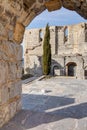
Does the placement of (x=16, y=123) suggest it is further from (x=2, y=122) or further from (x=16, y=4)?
(x=16, y=4)

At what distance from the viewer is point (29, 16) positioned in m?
3.11

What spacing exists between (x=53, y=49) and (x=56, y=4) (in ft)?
78.7

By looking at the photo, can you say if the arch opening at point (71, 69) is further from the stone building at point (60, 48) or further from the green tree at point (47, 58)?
the green tree at point (47, 58)

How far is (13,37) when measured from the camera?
2.99 m

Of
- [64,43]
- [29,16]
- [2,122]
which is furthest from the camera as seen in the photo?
[64,43]

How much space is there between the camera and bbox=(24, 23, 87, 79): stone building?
21.9 metres

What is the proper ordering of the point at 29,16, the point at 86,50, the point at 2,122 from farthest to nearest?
the point at 86,50
the point at 29,16
the point at 2,122

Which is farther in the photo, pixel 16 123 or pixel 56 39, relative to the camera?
pixel 56 39

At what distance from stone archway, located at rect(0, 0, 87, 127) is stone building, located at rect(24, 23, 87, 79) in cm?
1773

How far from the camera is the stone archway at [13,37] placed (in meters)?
2.62

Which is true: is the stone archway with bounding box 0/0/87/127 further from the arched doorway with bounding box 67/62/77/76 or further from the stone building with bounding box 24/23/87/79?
the arched doorway with bounding box 67/62/77/76

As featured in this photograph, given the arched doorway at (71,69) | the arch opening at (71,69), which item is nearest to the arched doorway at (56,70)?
→ the arch opening at (71,69)

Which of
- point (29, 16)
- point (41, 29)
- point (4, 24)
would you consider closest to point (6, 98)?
point (4, 24)

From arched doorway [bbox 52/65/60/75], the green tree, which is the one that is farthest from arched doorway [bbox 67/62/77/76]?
the green tree
